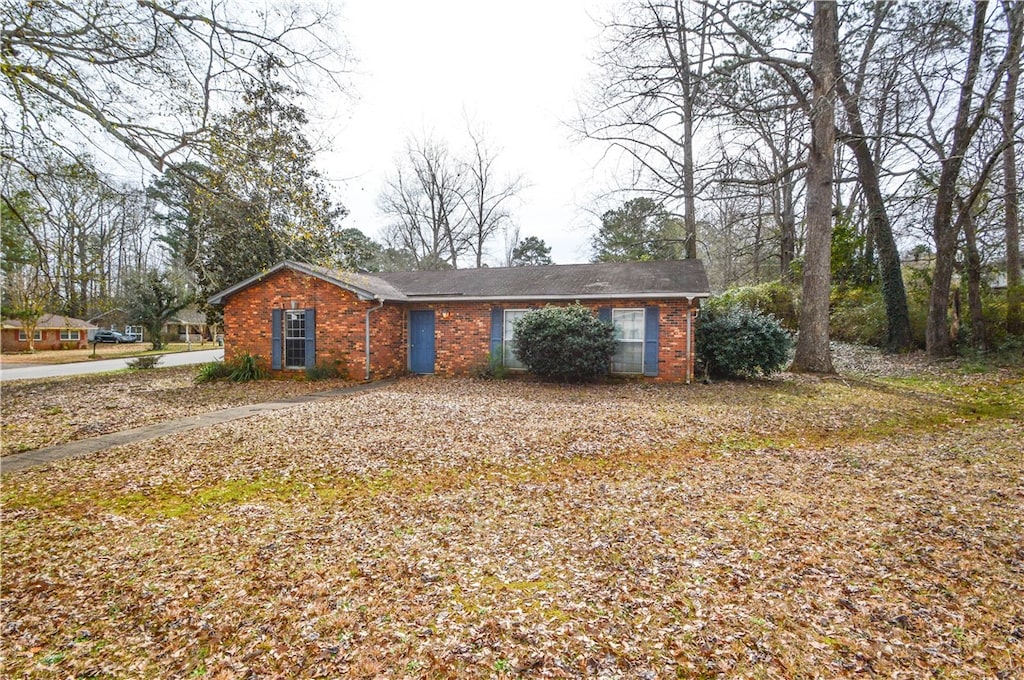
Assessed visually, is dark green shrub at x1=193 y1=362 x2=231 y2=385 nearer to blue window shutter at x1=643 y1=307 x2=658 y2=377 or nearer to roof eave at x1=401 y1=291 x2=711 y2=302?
roof eave at x1=401 y1=291 x2=711 y2=302

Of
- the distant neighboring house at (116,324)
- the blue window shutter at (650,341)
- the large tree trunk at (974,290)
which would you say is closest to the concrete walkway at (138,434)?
the blue window shutter at (650,341)

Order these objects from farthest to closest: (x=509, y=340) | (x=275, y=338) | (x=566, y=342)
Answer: (x=275, y=338)
(x=509, y=340)
(x=566, y=342)

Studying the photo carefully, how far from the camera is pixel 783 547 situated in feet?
A: 11.7

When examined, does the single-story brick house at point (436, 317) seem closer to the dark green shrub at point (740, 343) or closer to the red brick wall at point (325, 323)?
the red brick wall at point (325, 323)

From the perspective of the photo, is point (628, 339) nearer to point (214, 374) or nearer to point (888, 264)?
point (888, 264)

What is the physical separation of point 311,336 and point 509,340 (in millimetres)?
5524

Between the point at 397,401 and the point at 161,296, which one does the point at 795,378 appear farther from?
the point at 161,296

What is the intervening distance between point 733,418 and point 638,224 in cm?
1292

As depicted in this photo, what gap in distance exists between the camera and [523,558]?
356cm

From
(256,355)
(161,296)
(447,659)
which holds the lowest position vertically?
(447,659)

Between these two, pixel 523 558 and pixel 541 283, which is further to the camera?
pixel 541 283

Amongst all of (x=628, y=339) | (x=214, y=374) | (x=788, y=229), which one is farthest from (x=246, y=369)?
(x=788, y=229)

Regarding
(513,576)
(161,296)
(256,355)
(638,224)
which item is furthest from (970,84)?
(161,296)

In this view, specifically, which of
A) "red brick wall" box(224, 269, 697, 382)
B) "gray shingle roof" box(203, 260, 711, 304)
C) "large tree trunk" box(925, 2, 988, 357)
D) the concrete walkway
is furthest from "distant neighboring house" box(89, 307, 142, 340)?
"large tree trunk" box(925, 2, 988, 357)
